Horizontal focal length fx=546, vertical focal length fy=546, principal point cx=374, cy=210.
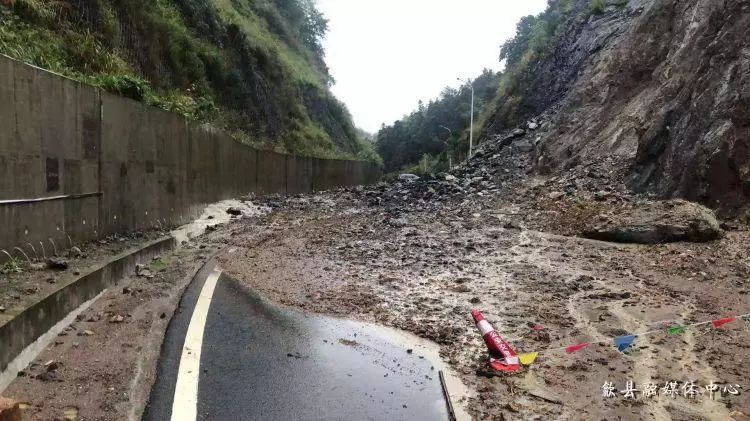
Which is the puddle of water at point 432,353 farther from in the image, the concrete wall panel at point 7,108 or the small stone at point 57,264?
the concrete wall panel at point 7,108

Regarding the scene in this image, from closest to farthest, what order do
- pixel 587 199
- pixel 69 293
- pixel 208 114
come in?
pixel 69 293
pixel 587 199
pixel 208 114

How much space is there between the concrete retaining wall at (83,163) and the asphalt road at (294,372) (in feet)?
6.52

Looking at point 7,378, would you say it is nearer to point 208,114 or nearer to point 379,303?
point 379,303

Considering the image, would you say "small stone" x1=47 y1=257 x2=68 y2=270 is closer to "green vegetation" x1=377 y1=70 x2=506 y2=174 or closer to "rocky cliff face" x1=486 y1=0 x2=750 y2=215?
"rocky cliff face" x1=486 y1=0 x2=750 y2=215

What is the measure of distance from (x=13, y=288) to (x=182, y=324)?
1.35 m

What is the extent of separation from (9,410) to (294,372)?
1885mm

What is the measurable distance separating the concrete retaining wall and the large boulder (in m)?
8.00

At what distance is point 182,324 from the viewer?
4859 mm

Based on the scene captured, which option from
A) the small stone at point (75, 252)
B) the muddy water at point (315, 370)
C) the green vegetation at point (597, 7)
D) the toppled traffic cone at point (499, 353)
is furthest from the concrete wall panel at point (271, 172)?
the toppled traffic cone at point (499, 353)

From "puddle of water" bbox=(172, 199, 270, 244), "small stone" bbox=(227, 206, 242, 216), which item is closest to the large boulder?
"puddle of water" bbox=(172, 199, 270, 244)

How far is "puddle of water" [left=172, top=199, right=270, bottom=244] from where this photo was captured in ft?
34.5

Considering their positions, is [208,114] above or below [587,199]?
above

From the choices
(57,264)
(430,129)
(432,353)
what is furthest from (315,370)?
(430,129)

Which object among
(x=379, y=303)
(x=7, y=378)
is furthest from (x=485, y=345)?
(x=7, y=378)
